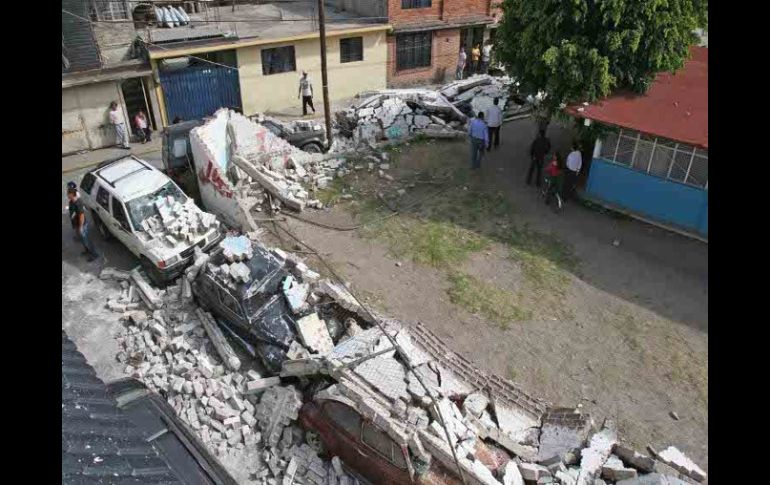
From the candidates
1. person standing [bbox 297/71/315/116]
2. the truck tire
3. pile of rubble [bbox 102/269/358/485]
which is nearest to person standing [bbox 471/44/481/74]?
person standing [bbox 297/71/315/116]

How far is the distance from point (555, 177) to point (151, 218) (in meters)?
10.3

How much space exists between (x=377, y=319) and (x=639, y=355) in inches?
203

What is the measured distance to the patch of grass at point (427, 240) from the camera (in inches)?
527

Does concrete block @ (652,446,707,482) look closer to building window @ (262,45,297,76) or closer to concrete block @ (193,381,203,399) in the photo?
concrete block @ (193,381,203,399)

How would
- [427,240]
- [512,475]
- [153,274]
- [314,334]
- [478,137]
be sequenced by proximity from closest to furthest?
1. [512,475]
2. [314,334]
3. [153,274]
4. [427,240]
5. [478,137]

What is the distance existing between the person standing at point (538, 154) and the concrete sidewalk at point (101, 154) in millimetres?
12617

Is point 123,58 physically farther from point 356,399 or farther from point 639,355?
point 639,355

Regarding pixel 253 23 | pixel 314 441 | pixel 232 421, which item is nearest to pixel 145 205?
pixel 232 421

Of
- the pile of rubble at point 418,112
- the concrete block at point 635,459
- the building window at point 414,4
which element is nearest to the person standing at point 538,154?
the pile of rubble at point 418,112

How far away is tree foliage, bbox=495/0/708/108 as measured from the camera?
13820 mm

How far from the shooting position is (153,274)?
40.3 feet

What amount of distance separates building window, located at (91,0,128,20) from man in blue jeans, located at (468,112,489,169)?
12257 millimetres

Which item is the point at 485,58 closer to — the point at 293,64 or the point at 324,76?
the point at 293,64

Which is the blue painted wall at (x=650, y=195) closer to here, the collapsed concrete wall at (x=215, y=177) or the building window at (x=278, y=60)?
the collapsed concrete wall at (x=215, y=177)
